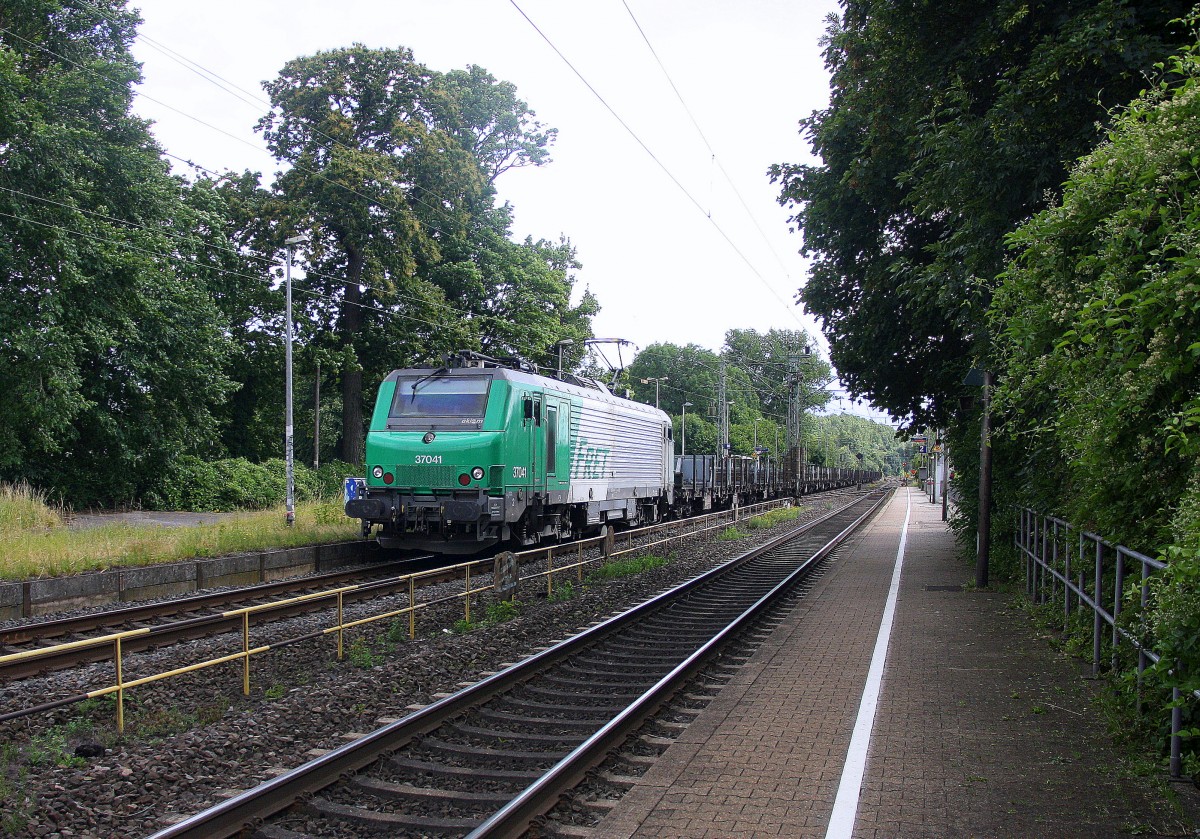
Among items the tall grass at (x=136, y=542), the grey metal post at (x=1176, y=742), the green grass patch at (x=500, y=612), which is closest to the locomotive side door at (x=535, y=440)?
the tall grass at (x=136, y=542)

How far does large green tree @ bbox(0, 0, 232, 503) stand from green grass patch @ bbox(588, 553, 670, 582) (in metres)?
14.8

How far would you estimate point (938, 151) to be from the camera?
42.2 feet

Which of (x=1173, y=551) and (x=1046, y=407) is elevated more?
(x=1046, y=407)

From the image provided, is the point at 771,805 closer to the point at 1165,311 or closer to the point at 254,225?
the point at 1165,311

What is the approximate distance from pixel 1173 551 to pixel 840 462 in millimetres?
108072

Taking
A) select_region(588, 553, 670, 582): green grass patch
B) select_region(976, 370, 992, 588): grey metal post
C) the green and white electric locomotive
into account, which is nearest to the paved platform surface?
select_region(976, 370, 992, 588): grey metal post

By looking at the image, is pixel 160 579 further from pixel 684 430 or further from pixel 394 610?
pixel 684 430

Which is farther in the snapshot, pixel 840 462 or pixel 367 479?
pixel 840 462

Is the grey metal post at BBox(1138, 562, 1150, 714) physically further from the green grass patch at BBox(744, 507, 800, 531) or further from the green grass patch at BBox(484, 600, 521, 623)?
the green grass patch at BBox(744, 507, 800, 531)

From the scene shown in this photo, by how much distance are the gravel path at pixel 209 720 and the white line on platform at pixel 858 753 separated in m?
3.29

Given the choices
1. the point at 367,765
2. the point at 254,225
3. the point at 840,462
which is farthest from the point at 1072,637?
the point at 840,462

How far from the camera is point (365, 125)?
34.8 m

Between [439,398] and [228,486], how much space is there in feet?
52.3

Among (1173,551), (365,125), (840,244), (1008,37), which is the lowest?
(1173,551)
